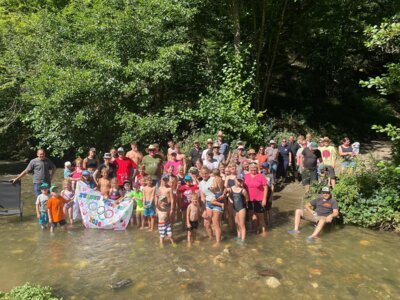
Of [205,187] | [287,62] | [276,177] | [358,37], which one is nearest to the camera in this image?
[205,187]

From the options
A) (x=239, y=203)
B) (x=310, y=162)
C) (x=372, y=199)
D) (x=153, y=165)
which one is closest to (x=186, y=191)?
(x=239, y=203)

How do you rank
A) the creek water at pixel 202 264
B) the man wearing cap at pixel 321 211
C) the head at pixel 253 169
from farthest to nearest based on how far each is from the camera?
1. the head at pixel 253 169
2. the man wearing cap at pixel 321 211
3. the creek water at pixel 202 264

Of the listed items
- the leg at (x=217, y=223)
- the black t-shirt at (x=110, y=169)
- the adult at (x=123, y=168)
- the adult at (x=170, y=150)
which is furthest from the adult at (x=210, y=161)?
the black t-shirt at (x=110, y=169)

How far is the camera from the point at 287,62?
24.2 meters

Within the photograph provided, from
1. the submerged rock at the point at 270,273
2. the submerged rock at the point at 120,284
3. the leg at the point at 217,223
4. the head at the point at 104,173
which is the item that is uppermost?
the head at the point at 104,173

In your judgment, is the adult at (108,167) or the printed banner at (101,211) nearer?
the printed banner at (101,211)

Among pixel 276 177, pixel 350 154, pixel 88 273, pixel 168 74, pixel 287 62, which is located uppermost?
pixel 287 62

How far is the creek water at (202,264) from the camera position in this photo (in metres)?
7.01

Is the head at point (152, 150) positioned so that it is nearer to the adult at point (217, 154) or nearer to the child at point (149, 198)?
the child at point (149, 198)

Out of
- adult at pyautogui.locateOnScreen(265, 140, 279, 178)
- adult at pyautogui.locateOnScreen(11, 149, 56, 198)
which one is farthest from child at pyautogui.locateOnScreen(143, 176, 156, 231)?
adult at pyautogui.locateOnScreen(265, 140, 279, 178)

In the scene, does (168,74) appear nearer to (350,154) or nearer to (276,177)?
(276,177)

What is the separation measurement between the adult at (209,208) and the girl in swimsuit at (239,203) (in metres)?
0.40

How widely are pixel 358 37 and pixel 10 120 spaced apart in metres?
19.1

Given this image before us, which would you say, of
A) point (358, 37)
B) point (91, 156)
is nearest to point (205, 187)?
point (91, 156)
